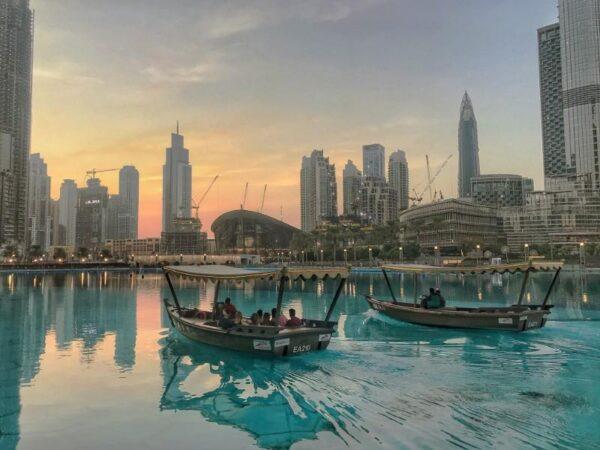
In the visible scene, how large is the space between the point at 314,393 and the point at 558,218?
16997cm

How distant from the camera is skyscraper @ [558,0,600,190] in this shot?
180 metres

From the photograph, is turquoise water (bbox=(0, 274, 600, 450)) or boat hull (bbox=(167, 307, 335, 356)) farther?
boat hull (bbox=(167, 307, 335, 356))

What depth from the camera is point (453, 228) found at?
15800 cm

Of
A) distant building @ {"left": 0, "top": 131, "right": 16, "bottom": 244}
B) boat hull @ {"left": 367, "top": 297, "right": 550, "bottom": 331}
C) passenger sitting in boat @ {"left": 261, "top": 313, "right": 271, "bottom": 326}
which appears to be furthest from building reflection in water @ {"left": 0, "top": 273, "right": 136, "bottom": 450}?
distant building @ {"left": 0, "top": 131, "right": 16, "bottom": 244}

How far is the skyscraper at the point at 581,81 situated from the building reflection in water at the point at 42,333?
7497 inches

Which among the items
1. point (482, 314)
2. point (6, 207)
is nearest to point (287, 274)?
point (482, 314)

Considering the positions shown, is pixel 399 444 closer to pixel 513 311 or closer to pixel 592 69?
pixel 513 311

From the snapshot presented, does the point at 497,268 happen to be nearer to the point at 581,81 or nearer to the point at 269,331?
the point at 269,331

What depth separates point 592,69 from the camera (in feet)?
614

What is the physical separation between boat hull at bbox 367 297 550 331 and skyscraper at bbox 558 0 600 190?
603 ft

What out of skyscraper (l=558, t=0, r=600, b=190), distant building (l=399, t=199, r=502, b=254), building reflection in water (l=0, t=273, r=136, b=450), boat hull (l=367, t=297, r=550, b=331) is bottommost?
building reflection in water (l=0, t=273, r=136, b=450)

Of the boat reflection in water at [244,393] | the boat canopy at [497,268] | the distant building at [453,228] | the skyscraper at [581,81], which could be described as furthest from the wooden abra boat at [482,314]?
the skyscraper at [581,81]

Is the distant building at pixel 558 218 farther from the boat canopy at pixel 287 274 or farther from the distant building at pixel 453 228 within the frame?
the boat canopy at pixel 287 274

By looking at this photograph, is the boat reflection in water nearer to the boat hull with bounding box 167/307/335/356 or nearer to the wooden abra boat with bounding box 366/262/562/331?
the boat hull with bounding box 167/307/335/356
